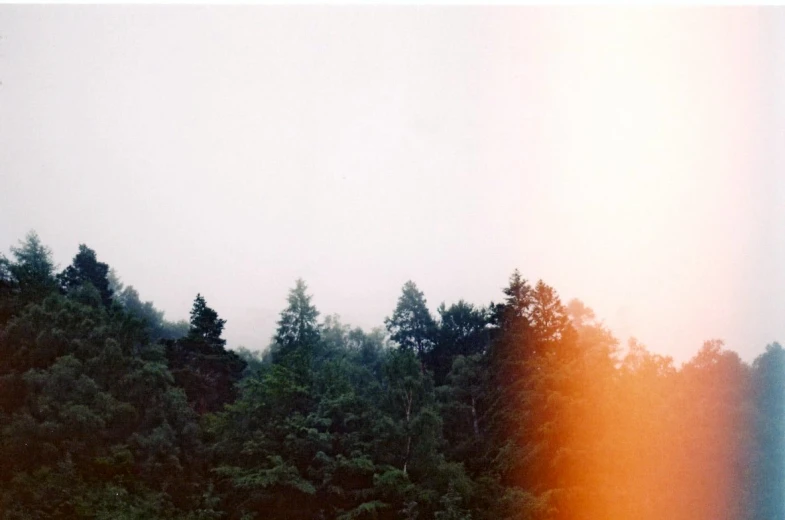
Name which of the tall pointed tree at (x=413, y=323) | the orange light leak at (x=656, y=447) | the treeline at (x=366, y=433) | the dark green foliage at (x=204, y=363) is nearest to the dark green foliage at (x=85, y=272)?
the treeline at (x=366, y=433)

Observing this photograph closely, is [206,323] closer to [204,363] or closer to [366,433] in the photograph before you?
[204,363]

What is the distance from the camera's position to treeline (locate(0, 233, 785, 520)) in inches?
1072

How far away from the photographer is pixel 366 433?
113ft

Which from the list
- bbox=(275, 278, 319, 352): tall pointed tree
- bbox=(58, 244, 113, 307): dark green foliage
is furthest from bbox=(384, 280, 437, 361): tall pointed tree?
bbox=(58, 244, 113, 307): dark green foliage

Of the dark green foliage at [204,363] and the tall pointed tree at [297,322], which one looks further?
the tall pointed tree at [297,322]

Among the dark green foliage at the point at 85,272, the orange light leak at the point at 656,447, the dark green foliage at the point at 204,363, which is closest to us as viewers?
the orange light leak at the point at 656,447

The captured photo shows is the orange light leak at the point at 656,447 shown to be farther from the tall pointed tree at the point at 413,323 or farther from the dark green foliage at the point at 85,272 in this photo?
the dark green foliage at the point at 85,272

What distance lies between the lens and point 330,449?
3344 centimetres

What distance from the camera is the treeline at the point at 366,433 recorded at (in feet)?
89.4

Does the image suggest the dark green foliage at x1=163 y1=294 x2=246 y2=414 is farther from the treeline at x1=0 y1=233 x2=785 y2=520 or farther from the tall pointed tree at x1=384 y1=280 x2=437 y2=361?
the tall pointed tree at x1=384 y1=280 x2=437 y2=361

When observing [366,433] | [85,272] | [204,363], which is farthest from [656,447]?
[85,272]

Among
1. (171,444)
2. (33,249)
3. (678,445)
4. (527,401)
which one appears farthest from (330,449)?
(33,249)

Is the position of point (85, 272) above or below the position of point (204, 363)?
above

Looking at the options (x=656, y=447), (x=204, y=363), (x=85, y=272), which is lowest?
(x=656, y=447)
